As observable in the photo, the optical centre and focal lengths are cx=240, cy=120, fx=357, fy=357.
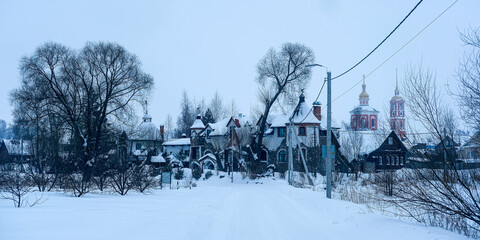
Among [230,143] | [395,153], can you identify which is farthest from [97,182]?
[395,153]

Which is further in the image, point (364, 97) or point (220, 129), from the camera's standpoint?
point (364, 97)

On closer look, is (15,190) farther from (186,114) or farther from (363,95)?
(363,95)

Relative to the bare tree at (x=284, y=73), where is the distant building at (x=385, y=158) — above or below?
below

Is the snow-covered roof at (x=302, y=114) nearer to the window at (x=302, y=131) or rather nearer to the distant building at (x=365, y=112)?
the window at (x=302, y=131)

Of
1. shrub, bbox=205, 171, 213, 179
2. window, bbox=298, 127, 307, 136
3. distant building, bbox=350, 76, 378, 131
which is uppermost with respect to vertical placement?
distant building, bbox=350, 76, 378, 131

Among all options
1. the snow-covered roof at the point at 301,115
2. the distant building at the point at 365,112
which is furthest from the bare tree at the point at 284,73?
the distant building at the point at 365,112

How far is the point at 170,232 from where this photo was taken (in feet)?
27.0

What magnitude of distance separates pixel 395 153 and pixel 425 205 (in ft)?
156

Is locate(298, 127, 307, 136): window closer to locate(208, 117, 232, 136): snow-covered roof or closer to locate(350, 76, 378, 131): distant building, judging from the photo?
locate(208, 117, 232, 136): snow-covered roof

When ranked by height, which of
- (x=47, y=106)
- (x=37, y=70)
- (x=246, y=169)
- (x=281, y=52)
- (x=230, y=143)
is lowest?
(x=246, y=169)

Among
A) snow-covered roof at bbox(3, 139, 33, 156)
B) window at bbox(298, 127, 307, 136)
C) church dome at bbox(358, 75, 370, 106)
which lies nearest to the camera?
snow-covered roof at bbox(3, 139, 33, 156)

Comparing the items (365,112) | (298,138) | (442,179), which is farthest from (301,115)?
(365,112)

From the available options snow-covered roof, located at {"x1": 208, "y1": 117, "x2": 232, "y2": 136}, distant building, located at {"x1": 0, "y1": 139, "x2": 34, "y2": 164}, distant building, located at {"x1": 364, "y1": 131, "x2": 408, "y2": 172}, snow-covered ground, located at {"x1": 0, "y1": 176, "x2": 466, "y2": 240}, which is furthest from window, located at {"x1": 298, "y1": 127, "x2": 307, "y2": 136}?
snow-covered ground, located at {"x1": 0, "y1": 176, "x2": 466, "y2": 240}

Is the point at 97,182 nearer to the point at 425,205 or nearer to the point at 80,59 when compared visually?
the point at 425,205
